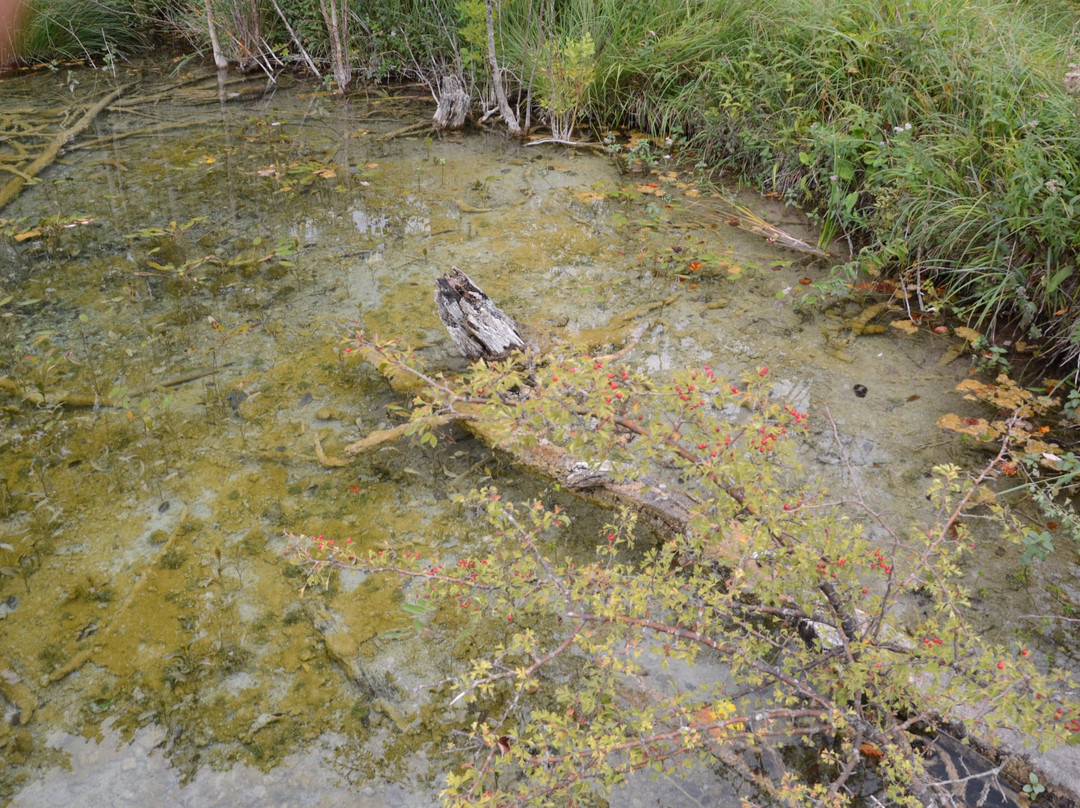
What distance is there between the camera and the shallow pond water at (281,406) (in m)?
2.13

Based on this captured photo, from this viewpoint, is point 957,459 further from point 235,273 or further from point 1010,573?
point 235,273

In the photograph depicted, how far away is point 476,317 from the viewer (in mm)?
3184

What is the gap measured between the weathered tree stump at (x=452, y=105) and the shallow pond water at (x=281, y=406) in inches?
13.0

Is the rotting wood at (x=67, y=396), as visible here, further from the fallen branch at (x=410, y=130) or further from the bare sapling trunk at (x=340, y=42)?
the bare sapling trunk at (x=340, y=42)

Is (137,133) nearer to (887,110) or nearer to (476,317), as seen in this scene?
(476,317)

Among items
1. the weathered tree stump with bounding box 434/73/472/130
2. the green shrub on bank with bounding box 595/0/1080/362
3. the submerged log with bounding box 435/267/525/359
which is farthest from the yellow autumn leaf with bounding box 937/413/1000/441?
the weathered tree stump with bounding box 434/73/472/130

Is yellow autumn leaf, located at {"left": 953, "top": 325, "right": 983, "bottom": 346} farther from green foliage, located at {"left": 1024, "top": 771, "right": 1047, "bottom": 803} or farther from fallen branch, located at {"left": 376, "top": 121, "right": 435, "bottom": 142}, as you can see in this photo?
fallen branch, located at {"left": 376, "top": 121, "right": 435, "bottom": 142}

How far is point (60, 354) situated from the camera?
138 inches

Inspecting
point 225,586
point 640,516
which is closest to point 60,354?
point 225,586

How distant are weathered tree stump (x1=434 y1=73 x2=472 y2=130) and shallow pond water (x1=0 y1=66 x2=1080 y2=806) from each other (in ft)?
1.08

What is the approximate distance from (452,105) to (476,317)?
3.63 meters

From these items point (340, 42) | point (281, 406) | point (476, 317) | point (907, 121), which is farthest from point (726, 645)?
point (340, 42)

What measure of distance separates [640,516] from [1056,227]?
7.66ft

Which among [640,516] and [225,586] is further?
[640,516]
